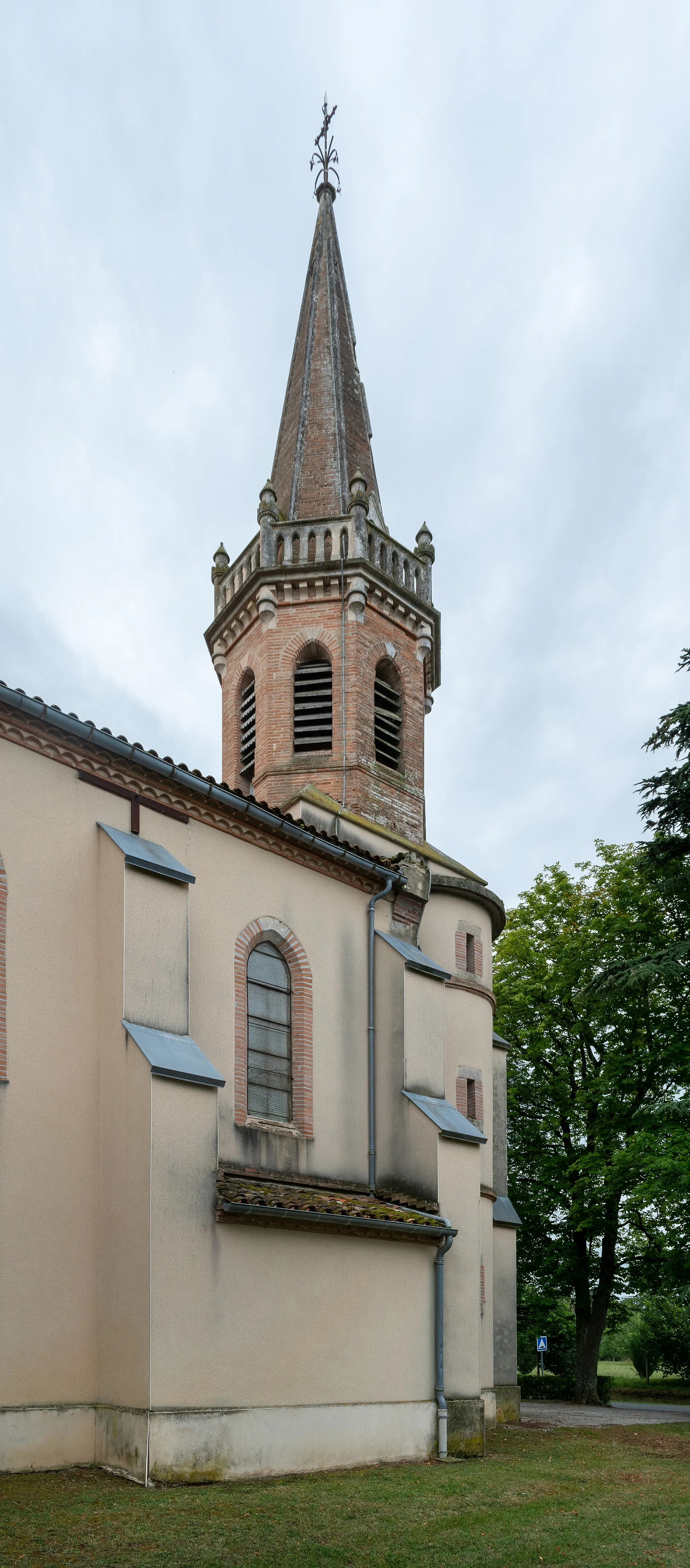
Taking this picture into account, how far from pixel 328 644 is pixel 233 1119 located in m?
10.4

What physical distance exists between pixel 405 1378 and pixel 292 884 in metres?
6.10

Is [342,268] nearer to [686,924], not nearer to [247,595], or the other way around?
[247,595]

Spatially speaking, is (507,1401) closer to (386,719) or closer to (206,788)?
(386,719)

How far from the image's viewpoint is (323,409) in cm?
2558

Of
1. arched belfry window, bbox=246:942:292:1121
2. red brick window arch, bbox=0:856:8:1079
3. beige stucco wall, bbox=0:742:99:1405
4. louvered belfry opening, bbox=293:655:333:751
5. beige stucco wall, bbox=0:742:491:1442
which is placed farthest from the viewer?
louvered belfry opening, bbox=293:655:333:751

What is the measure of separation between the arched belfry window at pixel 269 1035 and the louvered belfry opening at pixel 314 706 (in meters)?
6.62

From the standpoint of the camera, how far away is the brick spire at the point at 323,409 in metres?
24.2

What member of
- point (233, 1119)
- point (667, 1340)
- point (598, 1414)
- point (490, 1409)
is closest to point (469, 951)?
point (233, 1119)

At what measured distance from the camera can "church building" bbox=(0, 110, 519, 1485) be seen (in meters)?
11.0

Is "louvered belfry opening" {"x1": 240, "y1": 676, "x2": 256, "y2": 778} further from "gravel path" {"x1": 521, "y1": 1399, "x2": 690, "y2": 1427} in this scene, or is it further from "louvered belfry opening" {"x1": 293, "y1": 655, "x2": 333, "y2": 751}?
"gravel path" {"x1": 521, "y1": 1399, "x2": 690, "y2": 1427}

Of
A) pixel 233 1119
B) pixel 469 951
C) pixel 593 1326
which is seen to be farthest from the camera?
pixel 593 1326

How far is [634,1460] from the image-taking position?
15164 mm

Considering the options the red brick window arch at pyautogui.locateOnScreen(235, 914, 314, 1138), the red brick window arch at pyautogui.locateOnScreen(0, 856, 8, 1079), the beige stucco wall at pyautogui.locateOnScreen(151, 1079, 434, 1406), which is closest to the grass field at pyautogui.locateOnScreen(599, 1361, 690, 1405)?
the beige stucco wall at pyautogui.locateOnScreen(151, 1079, 434, 1406)

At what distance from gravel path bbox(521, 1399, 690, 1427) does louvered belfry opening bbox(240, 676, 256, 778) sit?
42.7 feet
